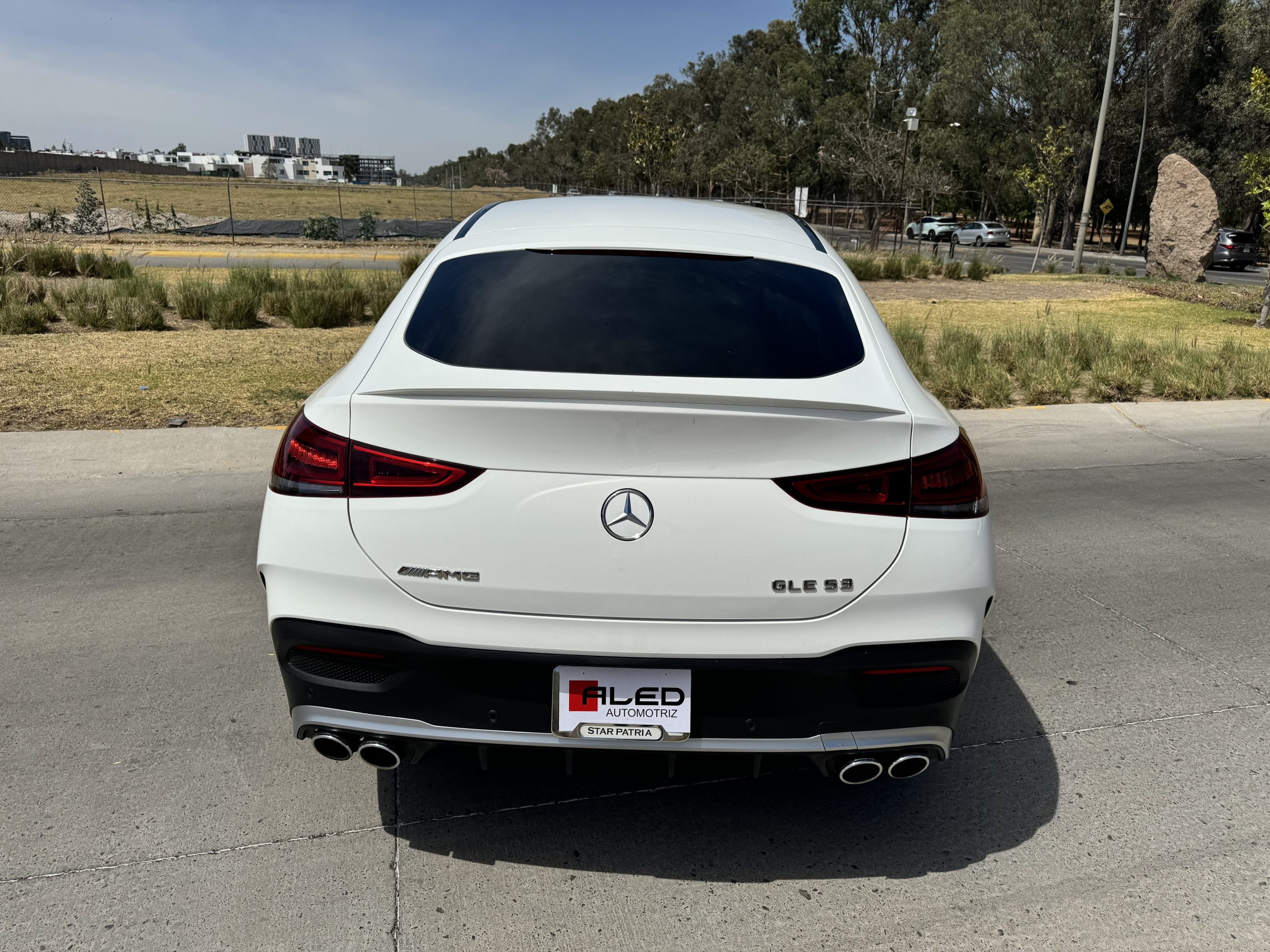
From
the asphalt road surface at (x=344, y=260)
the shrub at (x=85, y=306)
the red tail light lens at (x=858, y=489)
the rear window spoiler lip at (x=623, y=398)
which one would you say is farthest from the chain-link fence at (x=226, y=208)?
the red tail light lens at (x=858, y=489)

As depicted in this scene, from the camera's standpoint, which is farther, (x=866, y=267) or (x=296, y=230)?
(x=296, y=230)

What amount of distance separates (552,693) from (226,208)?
184ft

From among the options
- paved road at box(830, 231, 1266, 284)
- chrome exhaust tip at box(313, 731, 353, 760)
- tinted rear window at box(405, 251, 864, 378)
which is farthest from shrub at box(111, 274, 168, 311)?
paved road at box(830, 231, 1266, 284)

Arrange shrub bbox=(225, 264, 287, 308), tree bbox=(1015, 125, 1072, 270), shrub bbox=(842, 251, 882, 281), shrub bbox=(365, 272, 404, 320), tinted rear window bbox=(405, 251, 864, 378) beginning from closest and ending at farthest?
tinted rear window bbox=(405, 251, 864, 378) → shrub bbox=(225, 264, 287, 308) → shrub bbox=(365, 272, 404, 320) → shrub bbox=(842, 251, 882, 281) → tree bbox=(1015, 125, 1072, 270)

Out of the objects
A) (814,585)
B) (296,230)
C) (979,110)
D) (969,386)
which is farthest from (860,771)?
(979,110)

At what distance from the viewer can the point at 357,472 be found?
8.07 ft

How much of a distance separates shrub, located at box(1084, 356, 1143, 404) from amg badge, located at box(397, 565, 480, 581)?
369 inches

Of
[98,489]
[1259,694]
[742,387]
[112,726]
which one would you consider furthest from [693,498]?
[98,489]

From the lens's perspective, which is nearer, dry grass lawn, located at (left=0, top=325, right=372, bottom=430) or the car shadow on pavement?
the car shadow on pavement

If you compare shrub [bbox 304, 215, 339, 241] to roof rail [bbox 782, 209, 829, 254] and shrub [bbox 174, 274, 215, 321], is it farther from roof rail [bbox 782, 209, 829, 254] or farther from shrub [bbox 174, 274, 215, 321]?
roof rail [bbox 782, 209, 829, 254]

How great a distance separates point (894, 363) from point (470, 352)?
1.25 metres

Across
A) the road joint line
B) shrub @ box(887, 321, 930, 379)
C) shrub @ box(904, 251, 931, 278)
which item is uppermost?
shrub @ box(904, 251, 931, 278)

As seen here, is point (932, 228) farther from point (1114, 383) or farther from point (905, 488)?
point (905, 488)

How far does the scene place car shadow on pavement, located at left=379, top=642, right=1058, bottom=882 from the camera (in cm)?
283
